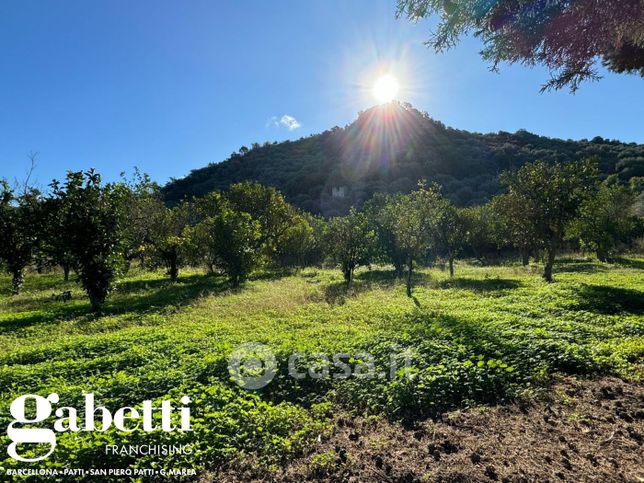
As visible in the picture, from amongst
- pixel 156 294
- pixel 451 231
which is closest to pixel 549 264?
pixel 451 231

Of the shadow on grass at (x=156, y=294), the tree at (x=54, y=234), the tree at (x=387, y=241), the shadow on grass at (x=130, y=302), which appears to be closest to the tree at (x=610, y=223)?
the tree at (x=387, y=241)

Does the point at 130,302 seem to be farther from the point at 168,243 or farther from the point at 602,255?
the point at 602,255

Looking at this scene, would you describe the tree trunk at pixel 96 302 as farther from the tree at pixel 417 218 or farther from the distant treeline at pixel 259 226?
the tree at pixel 417 218

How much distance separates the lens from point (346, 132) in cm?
13412

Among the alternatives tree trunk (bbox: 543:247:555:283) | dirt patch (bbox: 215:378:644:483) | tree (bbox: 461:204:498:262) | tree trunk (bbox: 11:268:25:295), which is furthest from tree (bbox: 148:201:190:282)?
tree (bbox: 461:204:498:262)

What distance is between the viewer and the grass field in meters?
6.54

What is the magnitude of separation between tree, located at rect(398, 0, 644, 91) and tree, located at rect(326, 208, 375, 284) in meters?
23.8

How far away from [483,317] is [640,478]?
851 centimetres

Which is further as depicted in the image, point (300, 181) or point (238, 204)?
point (300, 181)

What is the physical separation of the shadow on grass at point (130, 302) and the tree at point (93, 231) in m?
1.39

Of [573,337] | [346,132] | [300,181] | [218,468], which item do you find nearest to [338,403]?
[218,468]

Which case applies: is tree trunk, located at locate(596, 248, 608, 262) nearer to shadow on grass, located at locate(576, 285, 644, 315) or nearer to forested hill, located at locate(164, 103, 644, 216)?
shadow on grass, located at locate(576, 285, 644, 315)

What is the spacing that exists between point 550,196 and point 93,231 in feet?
94.3

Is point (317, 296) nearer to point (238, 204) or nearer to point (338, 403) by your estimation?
point (338, 403)
